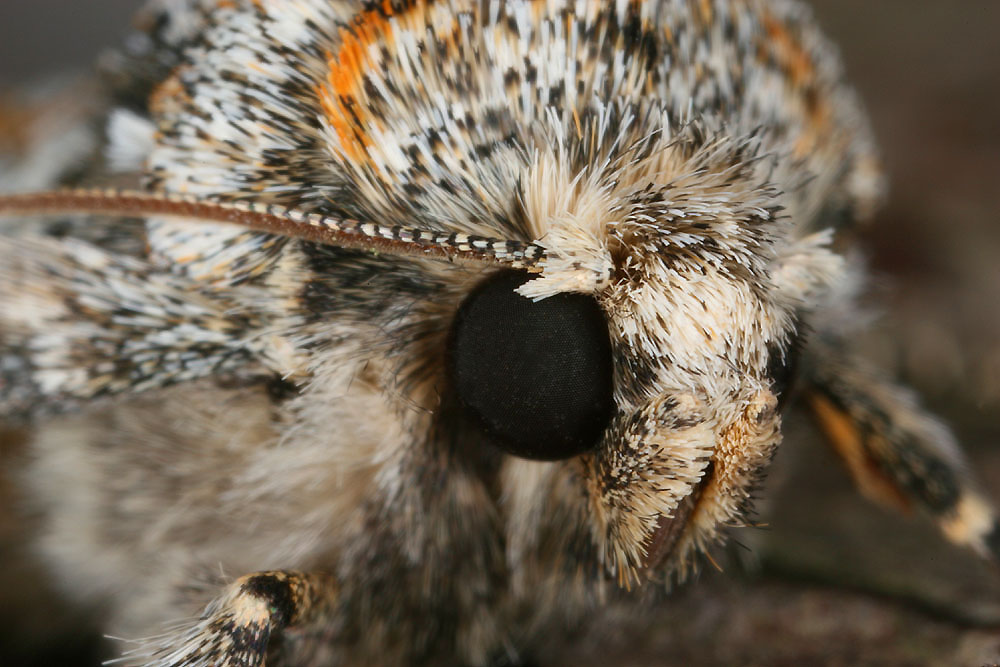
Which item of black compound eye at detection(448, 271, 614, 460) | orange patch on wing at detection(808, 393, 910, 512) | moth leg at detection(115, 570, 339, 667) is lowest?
moth leg at detection(115, 570, 339, 667)

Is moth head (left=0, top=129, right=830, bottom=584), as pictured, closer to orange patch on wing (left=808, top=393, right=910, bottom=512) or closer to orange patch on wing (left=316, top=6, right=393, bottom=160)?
orange patch on wing (left=316, top=6, right=393, bottom=160)

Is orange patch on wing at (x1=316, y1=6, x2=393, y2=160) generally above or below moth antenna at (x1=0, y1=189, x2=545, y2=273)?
above

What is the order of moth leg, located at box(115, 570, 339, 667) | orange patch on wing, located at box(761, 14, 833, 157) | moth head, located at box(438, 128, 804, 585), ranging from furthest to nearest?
orange patch on wing, located at box(761, 14, 833, 157) → moth leg, located at box(115, 570, 339, 667) → moth head, located at box(438, 128, 804, 585)

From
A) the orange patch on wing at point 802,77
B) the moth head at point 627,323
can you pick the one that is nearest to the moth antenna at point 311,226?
the moth head at point 627,323

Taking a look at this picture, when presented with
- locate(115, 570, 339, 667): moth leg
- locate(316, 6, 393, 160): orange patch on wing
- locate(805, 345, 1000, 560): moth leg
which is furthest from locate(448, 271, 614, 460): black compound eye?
locate(805, 345, 1000, 560): moth leg

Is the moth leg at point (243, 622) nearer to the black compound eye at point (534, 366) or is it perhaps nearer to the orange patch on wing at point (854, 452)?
the black compound eye at point (534, 366)

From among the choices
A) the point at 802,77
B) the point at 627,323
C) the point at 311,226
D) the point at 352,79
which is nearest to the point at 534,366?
the point at 627,323
